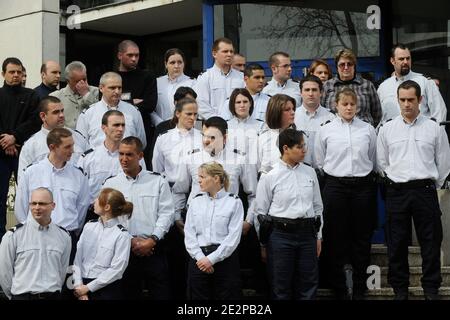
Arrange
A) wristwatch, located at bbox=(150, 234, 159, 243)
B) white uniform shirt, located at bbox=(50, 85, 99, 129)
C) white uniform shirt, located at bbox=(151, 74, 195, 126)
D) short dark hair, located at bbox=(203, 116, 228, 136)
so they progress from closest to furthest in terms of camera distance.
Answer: wristwatch, located at bbox=(150, 234, 159, 243), short dark hair, located at bbox=(203, 116, 228, 136), white uniform shirt, located at bbox=(50, 85, 99, 129), white uniform shirt, located at bbox=(151, 74, 195, 126)

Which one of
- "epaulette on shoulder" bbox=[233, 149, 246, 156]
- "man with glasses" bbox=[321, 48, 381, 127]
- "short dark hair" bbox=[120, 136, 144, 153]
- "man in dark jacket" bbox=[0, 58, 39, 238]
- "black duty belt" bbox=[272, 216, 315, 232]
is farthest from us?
"man in dark jacket" bbox=[0, 58, 39, 238]

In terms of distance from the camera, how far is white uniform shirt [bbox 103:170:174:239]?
7.54 meters

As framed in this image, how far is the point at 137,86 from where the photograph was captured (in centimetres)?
941

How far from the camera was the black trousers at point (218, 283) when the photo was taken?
7207 mm

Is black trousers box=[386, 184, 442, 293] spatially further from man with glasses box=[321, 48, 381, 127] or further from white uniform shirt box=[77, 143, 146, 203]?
white uniform shirt box=[77, 143, 146, 203]

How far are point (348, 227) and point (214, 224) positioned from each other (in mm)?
1365

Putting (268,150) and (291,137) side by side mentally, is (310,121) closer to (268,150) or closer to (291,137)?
(268,150)

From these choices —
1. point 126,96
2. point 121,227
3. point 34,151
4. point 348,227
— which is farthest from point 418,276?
point 34,151

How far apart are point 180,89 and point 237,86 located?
73 cm

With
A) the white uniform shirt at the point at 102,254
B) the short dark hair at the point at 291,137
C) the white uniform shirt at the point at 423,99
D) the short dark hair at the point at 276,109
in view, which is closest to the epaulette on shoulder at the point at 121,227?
the white uniform shirt at the point at 102,254

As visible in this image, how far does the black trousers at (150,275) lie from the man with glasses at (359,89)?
236cm

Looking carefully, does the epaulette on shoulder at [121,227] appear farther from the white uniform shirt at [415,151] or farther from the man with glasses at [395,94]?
the man with glasses at [395,94]

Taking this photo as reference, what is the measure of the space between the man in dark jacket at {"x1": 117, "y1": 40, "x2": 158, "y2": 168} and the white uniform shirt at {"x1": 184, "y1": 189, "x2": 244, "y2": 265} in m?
2.09

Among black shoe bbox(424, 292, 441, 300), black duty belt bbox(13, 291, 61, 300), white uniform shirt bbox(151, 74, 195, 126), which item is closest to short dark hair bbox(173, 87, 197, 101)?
white uniform shirt bbox(151, 74, 195, 126)
